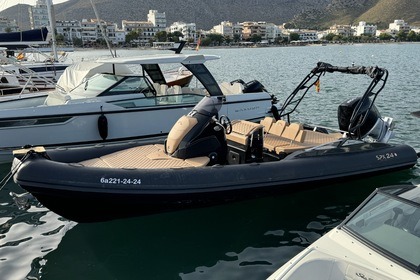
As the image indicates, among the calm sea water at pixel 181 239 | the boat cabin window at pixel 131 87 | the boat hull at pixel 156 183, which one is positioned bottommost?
the calm sea water at pixel 181 239

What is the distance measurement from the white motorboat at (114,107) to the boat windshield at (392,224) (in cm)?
614

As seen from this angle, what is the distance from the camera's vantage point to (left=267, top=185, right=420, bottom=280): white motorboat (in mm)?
3404

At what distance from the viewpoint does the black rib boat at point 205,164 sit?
5.35 m

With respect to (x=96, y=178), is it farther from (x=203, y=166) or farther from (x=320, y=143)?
(x=320, y=143)

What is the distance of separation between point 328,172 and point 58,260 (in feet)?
13.4

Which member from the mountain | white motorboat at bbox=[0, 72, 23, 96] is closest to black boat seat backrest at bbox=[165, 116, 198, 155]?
white motorboat at bbox=[0, 72, 23, 96]

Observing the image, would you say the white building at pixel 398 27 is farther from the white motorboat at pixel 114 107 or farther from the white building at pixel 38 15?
the white motorboat at pixel 114 107

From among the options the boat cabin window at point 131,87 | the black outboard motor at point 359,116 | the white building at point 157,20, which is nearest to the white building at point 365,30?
the white building at point 157,20

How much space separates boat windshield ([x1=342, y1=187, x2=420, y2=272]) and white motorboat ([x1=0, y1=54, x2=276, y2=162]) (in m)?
6.14

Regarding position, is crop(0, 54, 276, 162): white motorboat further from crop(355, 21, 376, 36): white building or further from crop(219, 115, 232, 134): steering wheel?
crop(355, 21, 376, 36): white building

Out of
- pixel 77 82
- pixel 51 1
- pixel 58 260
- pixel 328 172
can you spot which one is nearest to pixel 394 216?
pixel 328 172

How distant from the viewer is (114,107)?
9133 millimetres

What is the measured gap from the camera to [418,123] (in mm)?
11883

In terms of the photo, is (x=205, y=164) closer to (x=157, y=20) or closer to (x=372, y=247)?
(x=372, y=247)
